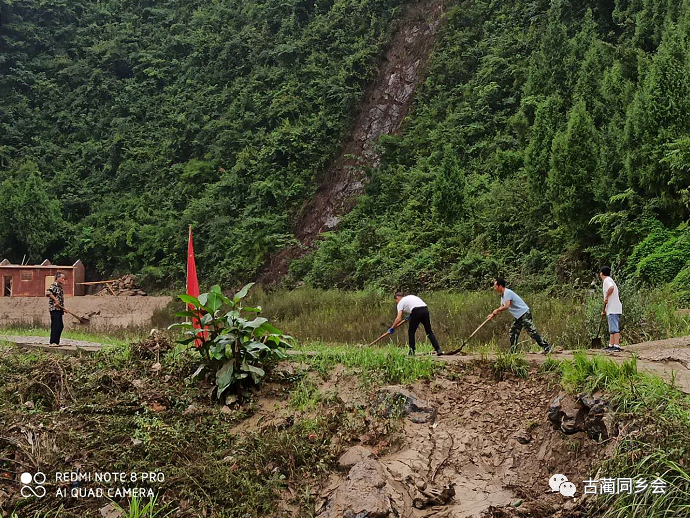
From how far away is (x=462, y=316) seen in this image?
13.9 metres

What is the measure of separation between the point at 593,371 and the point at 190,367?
5084mm

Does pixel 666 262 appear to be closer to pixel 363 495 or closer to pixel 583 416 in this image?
pixel 583 416

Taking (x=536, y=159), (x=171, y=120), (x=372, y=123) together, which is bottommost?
(x=536, y=159)

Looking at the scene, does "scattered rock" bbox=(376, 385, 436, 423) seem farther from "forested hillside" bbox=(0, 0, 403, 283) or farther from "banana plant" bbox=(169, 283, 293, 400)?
"forested hillside" bbox=(0, 0, 403, 283)

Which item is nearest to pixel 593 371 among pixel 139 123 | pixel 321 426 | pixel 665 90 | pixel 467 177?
pixel 321 426

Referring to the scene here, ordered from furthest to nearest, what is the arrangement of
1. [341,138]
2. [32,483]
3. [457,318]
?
1. [341,138]
2. [457,318]
3. [32,483]

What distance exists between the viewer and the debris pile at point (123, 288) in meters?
26.2

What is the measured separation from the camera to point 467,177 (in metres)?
22.2

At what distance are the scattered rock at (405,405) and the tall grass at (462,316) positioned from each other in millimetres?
3217

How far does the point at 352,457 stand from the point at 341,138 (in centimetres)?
2211

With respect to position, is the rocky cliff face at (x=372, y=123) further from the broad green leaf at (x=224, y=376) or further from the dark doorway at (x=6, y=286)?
the broad green leaf at (x=224, y=376)

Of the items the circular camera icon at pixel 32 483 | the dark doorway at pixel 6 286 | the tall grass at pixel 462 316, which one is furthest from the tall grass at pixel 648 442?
the dark doorway at pixel 6 286

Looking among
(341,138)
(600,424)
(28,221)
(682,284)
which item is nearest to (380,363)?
(600,424)

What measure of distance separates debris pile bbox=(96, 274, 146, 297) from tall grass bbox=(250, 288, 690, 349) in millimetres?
7580
